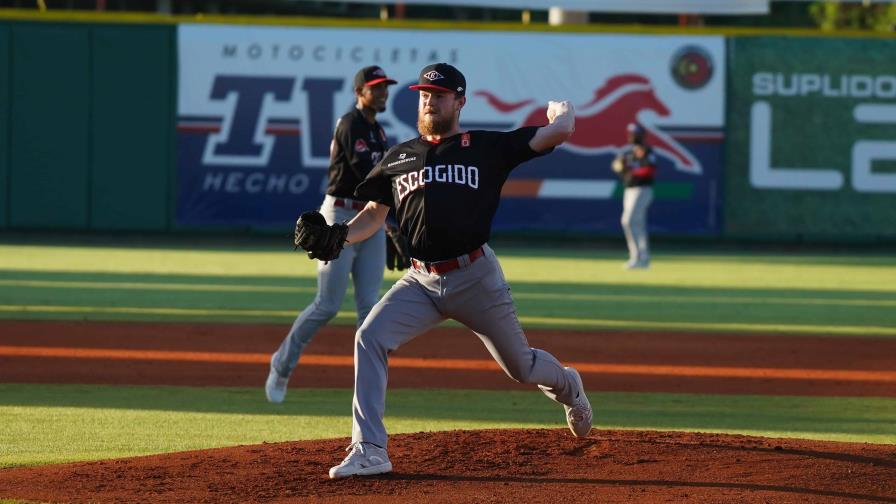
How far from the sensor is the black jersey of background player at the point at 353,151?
9.38m

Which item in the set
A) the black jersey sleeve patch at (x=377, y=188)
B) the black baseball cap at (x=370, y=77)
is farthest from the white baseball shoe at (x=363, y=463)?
the black baseball cap at (x=370, y=77)

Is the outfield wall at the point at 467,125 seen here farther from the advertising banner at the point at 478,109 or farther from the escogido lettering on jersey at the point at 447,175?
the escogido lettering on jersey at the point at 447,175

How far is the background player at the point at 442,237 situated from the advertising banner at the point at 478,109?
18903 mm

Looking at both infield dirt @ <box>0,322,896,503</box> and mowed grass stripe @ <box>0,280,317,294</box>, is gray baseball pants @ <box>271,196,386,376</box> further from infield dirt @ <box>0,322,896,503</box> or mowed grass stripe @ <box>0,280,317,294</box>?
mowed grass stripe @ <box>0,280,317,294</box>

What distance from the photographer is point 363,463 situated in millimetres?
6582

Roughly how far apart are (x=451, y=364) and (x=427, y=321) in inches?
187

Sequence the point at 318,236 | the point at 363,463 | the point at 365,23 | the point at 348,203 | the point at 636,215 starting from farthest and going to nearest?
the point at 365,23
the point at 636,215
the point at 348,203
the point at 318,236
the point at 363,463

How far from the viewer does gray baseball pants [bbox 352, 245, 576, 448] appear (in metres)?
6.68

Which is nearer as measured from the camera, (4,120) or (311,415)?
(311,415)

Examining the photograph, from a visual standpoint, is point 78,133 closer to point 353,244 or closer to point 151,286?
point 151,286

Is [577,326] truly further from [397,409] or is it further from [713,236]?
[713,236]

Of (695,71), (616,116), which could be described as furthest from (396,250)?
(695,71)

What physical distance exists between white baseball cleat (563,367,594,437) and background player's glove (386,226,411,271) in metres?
2.38

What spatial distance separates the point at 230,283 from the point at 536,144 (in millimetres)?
12114
